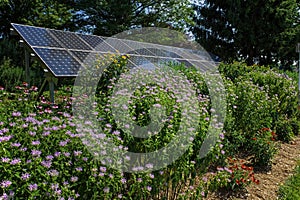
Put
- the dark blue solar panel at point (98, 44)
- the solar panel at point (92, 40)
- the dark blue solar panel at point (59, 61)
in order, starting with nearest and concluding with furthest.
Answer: the dark blue solar panel at point (59, 61) → the dark blue solar panel at point (98, 44) → the solar panel at point (92, 40)

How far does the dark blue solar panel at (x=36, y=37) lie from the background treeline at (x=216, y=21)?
9.23 meters

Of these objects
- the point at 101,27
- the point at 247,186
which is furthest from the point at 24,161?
the point at 101,27

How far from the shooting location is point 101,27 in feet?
57.3

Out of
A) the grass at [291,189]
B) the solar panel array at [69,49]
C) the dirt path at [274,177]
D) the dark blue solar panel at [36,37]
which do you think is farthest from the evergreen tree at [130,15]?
the grass at [291,189]

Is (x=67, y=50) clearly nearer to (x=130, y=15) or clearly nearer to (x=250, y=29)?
(x=130, y=15)

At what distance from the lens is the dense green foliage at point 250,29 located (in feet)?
56.7

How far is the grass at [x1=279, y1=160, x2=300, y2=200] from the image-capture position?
354 centimetres

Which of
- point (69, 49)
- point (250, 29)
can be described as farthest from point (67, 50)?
point (250, 29)

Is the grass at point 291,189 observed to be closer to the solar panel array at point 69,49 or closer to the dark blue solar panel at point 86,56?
the solar panel array at point 69,49

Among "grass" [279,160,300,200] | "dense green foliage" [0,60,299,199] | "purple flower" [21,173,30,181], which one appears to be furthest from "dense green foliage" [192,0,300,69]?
"purple flower" [21,173,30,181]

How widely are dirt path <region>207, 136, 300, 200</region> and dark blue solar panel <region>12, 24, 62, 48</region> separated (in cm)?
424

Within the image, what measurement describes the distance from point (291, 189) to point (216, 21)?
16205 mm

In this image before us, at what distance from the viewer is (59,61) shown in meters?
5.30

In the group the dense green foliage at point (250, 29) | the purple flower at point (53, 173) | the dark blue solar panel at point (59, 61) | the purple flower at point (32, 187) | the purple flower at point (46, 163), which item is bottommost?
the purple flower at point (32, 187)
